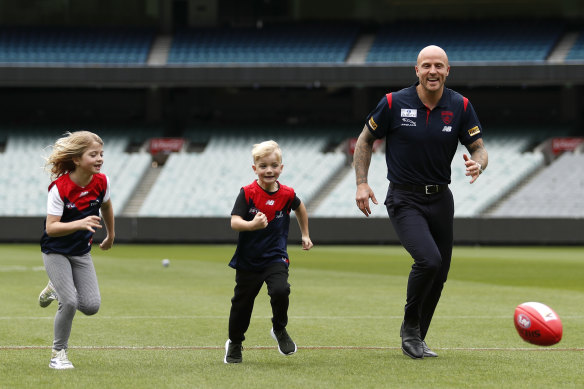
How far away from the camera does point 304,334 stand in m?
10.6

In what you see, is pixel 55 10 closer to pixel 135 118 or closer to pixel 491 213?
pixel 135 118

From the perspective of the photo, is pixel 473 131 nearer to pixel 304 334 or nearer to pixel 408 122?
pixel 408 122

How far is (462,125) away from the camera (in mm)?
8727

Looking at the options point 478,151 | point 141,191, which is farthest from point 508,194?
point 478,151

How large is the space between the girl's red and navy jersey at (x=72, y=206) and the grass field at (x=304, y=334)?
3.39 feet

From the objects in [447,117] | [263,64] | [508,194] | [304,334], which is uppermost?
[447,117]

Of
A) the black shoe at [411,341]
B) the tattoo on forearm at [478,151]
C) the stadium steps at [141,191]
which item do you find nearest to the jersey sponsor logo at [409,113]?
the tattoo on forearm at [478,151]

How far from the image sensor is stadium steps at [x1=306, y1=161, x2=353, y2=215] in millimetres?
41125

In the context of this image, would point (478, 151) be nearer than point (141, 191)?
Yes

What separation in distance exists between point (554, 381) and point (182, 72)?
39.2 m

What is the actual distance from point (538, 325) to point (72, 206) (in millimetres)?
4077

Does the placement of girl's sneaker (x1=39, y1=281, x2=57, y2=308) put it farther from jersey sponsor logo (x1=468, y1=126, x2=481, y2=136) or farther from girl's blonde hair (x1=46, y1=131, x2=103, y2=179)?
jersey sponsor logo (x1=468, y1=126, x2=481, y2=136)

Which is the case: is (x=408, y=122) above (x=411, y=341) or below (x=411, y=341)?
above

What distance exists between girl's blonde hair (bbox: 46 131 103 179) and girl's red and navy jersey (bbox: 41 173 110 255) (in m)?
0.08
